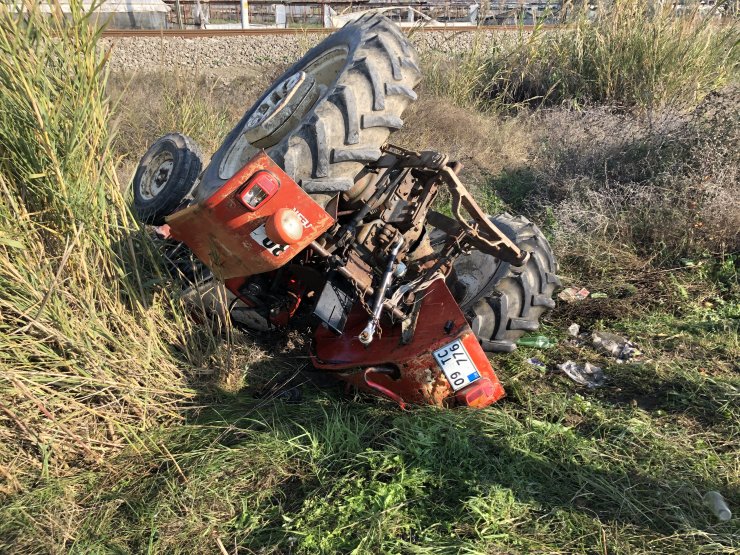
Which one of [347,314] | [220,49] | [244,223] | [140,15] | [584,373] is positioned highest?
[140,15]

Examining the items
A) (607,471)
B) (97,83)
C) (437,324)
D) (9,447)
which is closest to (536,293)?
(437,324)

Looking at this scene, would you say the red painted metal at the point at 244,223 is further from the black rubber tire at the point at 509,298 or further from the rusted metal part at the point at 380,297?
the black rubber tire at the point at 509,298

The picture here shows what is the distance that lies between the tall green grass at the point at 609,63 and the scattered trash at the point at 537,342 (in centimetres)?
488

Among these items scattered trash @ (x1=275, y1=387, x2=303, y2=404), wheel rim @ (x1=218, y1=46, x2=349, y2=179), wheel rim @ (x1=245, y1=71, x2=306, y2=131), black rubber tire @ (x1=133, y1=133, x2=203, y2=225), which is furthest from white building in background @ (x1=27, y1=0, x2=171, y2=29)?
scattered trash @ (x1=275, y1=387, x2=303, y2=404)

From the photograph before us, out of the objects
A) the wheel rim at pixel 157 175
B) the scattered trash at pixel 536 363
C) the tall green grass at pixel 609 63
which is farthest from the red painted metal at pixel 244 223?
the tall green grass at pixel 609 63

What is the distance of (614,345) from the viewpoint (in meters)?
4.02

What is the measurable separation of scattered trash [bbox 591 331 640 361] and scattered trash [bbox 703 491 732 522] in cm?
138

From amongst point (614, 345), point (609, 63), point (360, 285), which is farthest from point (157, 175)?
point (609, 63)

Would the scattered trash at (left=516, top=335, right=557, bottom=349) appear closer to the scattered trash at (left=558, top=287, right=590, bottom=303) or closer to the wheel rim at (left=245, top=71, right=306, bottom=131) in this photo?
the scattered trash at (left=558, top=287, right=590, bottom=303)

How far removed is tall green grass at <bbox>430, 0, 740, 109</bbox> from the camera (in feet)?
25.3

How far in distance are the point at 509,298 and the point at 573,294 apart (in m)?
1.08

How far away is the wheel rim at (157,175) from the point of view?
16.4ft

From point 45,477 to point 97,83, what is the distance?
1925mm

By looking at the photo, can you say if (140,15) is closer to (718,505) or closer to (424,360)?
(424,360)
